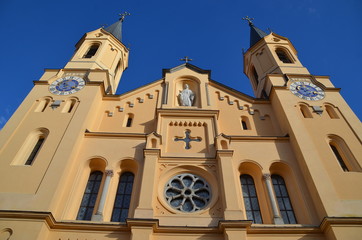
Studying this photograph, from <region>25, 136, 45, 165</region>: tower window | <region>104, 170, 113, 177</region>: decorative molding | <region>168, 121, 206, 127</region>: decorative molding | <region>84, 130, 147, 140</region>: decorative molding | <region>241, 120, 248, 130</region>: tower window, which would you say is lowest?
<region>104, 170, 113, 177</region>: decorative molding

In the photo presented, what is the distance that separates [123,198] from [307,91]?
1225 cm

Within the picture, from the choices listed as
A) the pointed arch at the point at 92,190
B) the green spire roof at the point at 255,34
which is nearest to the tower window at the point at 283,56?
the green spire roof at the point at 255,34

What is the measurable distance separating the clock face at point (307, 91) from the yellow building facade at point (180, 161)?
11 cm

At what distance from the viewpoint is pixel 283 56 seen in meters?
23.2

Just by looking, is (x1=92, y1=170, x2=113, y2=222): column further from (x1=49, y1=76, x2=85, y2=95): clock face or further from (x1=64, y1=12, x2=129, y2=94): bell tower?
(x1=64, y1=12, x2=129, y2=94): bell tower

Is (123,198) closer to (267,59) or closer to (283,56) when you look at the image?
(267,59)

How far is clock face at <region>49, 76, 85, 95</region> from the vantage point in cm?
1733

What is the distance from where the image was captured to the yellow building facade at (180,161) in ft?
35.3

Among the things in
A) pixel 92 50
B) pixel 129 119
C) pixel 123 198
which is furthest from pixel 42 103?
pixel 92 50

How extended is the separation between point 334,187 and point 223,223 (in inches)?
196

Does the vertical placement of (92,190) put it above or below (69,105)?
below

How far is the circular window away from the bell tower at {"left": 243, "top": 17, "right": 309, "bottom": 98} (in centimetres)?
864

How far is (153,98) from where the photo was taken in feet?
60.8

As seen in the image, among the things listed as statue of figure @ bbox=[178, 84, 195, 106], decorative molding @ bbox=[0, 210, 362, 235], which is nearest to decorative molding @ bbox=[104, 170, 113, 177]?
decorative molding @ bbox=[0, 210, 362, 235]
